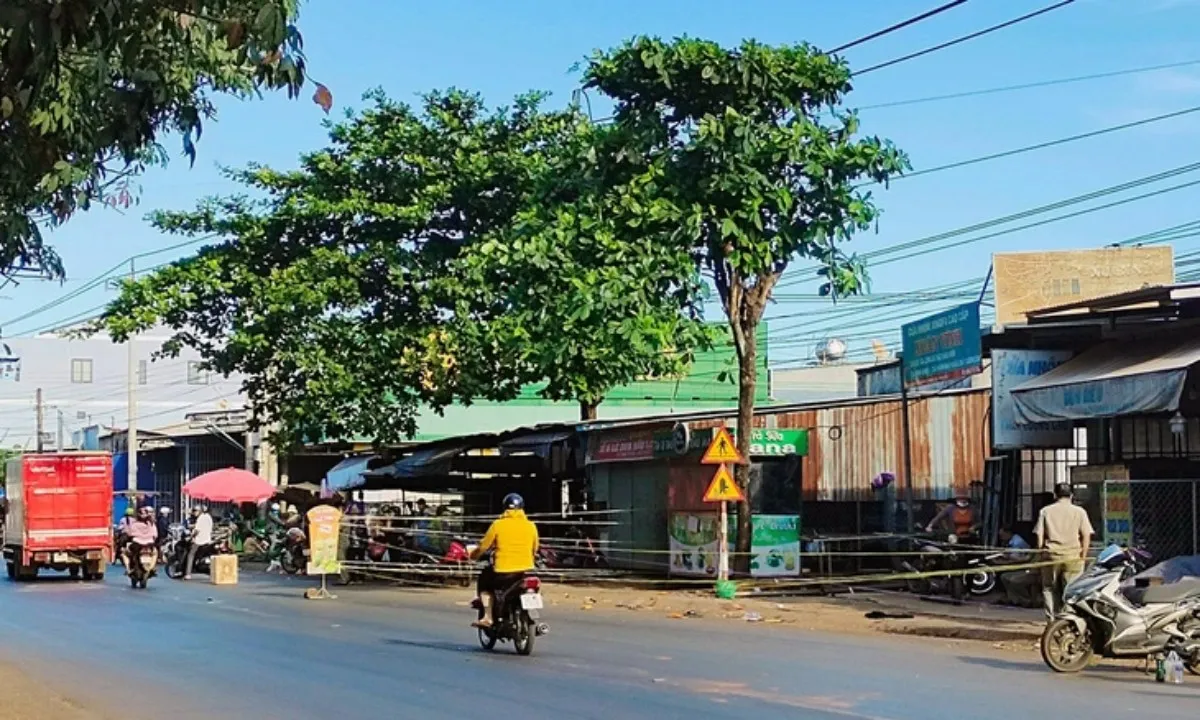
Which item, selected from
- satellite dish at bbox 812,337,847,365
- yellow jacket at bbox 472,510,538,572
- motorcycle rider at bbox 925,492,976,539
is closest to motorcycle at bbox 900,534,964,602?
motorcycle rider at bbox 925,492,976,539

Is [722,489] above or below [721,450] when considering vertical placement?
below

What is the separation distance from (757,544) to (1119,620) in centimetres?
1151

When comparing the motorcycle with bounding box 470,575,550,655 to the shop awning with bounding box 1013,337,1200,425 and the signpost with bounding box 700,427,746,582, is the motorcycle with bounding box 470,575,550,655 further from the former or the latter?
the shop awning with bounding box 1013,337,1200,425

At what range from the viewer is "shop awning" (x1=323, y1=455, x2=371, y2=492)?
34.3 m

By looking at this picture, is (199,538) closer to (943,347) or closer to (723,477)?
(723,477)

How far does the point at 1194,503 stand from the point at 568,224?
960 cm

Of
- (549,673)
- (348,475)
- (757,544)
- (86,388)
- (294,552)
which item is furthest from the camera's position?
(86,388)

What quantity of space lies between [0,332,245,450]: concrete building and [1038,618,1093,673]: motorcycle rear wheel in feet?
247

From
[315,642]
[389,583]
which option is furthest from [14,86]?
[389,583]

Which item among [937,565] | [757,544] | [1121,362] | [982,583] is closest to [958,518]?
[937,565]

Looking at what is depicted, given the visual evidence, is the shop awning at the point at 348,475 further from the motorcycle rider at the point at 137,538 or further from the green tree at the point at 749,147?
the green tree at the point at 749,147

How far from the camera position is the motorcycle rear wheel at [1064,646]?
13203mm

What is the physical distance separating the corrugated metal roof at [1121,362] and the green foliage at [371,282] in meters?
9.98

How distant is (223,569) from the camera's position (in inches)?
1177
